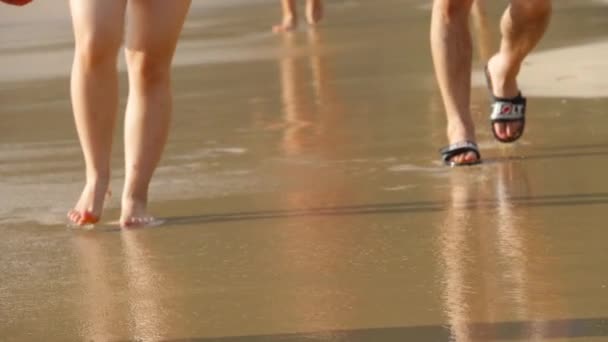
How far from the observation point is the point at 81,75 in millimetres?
5988

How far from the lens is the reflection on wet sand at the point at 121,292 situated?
14.9 feet

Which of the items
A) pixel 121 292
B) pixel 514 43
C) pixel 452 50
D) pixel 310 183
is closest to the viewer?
pixel 121 292

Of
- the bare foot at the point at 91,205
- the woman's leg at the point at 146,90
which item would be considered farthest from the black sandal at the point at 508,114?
the bare foot at the point at 91,205

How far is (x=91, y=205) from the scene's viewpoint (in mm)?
6059

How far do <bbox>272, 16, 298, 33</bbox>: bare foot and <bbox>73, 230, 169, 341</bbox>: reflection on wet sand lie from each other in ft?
27.9

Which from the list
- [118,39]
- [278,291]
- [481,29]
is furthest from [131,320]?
[481,29]

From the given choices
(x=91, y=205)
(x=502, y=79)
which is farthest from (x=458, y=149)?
(x=91, y=205)

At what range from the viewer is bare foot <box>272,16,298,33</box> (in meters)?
14.4

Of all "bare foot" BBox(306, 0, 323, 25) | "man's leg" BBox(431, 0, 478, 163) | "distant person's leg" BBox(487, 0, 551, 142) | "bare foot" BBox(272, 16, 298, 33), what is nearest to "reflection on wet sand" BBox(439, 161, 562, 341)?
"man's leg" BBox(431, 0, 478, 163)

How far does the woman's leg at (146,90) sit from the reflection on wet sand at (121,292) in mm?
162

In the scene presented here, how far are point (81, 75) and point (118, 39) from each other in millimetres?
217

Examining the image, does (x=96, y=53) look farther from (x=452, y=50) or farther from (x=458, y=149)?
(x=452, y=50)

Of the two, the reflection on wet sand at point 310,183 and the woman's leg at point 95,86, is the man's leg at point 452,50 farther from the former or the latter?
the woman's leg at point 95,86

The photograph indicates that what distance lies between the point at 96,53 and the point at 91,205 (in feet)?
1.67
